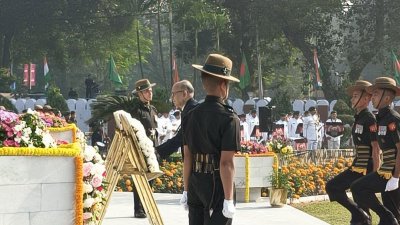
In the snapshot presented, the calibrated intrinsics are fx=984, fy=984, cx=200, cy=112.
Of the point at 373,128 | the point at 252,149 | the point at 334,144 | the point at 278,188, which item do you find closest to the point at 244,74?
the point at 334,144

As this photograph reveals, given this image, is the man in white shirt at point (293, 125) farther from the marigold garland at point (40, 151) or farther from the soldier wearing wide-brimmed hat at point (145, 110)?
the marigold garland at point (40, 151)

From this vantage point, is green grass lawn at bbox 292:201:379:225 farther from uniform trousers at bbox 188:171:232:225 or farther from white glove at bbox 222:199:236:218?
white glove at bbox 222:199:236:218

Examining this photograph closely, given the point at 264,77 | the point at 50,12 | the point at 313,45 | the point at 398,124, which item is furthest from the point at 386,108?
the point at 50,12

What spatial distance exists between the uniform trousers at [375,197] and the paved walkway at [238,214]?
1.76m

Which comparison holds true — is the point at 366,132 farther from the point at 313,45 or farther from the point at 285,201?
the point at 313,45

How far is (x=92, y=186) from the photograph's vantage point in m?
9.28

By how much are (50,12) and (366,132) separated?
6212 cm

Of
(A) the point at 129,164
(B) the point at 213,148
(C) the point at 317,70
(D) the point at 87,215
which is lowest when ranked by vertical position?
(D) the point at 87,215

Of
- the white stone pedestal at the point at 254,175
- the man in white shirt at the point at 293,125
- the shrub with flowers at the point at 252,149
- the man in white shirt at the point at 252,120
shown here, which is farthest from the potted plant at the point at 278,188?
the man in white shirt at the point at 252,120

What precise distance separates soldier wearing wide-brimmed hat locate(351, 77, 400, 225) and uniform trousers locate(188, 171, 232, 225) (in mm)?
3871

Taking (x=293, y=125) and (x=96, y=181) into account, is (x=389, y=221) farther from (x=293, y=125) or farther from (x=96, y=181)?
(x=293, y=125)

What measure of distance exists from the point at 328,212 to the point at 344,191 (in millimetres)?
3248

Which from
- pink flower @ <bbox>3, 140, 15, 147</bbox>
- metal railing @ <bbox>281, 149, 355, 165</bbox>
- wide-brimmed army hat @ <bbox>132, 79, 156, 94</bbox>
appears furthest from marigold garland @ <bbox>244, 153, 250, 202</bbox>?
pink flower @ <bbox>3, 140, 15, 147</bbox>

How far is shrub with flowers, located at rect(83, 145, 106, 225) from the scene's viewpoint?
9.11 metres
